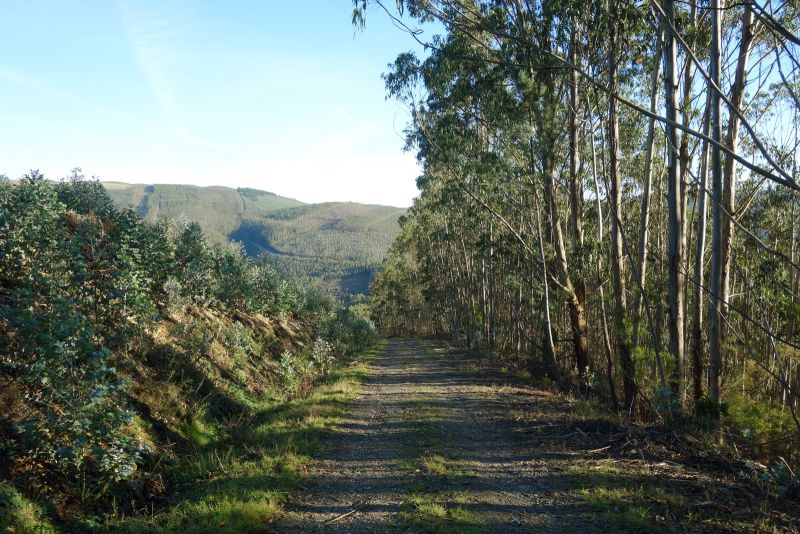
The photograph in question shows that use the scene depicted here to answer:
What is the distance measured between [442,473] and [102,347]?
185 inches

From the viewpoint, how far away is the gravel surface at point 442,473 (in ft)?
16.3

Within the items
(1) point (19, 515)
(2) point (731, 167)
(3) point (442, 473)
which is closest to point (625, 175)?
(2) point (731, 167)

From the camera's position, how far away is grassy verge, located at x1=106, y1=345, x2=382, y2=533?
5039 millimetres

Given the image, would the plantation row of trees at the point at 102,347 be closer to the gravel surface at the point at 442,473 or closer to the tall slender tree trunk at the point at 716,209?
the gravel surface at the point at 442,473

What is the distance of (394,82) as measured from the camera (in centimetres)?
1661

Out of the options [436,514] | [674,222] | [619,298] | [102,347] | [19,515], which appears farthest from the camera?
[619,298]

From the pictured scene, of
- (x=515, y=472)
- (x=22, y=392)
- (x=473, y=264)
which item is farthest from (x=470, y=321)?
(x=22, y=392)

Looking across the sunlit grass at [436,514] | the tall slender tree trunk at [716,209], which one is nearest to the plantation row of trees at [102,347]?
the sunlit grass at [436,514]

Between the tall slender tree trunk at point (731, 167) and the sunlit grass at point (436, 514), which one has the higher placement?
the tall slender tree trunk at point (731, 167)

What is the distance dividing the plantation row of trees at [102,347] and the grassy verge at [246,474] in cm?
59

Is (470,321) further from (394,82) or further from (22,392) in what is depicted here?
(22,392)

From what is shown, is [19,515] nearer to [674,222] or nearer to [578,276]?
[674,222]

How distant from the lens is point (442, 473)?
632 cm

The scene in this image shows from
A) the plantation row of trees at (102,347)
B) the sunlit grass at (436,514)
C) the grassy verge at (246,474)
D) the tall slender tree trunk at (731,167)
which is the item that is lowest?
the grassy verge at (246,474)
